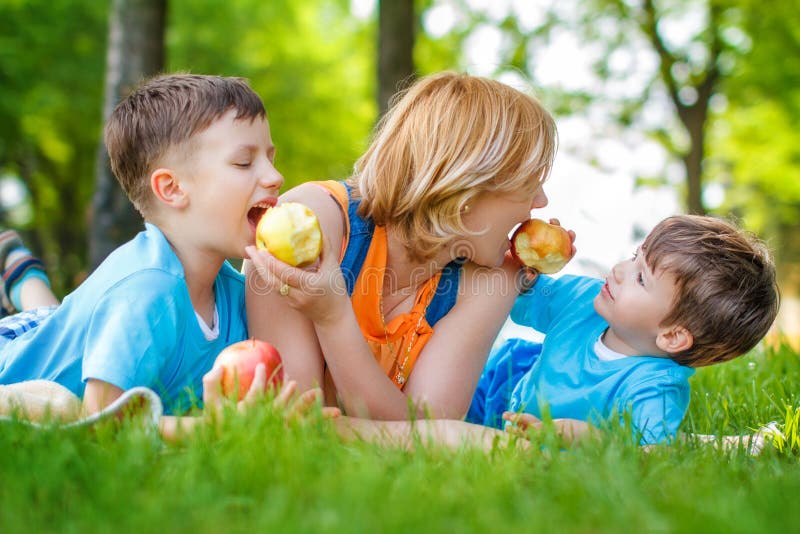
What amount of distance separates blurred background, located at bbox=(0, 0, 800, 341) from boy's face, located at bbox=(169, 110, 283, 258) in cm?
590

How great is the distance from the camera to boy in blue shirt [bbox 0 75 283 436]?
2779 millimetres

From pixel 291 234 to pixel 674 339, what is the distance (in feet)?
5.43

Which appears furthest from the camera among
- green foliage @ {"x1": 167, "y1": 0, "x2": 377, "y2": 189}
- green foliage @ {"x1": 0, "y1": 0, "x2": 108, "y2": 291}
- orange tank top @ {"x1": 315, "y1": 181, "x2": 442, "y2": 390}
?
green foliage @ {"x1": 167, "y1": 0, "x2": 377, "y2": 189}

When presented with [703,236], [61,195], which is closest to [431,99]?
[703,236]

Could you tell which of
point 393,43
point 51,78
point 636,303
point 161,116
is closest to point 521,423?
point 636,303

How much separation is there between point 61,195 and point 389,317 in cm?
1972

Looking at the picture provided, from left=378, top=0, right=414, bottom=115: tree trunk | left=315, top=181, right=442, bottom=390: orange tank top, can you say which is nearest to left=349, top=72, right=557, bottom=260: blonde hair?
left=315, top=181, right=442, bottom=390: orange tank top

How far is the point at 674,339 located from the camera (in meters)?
3.19

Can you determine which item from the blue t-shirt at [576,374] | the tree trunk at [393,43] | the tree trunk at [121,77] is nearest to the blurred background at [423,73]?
the tree trunk at [393,43]

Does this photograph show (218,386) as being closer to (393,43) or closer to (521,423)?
(521,423)

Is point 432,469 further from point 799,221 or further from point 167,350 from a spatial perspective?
point 799,221

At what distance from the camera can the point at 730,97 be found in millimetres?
15594

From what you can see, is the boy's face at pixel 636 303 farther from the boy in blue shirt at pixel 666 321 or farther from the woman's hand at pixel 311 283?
the woman's hand at pixel 311 283

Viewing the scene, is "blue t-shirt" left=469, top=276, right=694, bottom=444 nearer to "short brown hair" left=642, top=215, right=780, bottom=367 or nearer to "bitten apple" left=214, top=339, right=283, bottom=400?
"short brown hair" left=642, top=215, right=780, bottom=367
